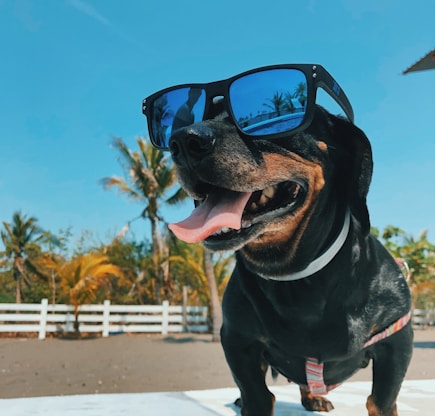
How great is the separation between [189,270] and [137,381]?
36.2ft

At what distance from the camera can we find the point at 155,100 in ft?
5.66

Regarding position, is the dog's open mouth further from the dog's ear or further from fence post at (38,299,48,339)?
fence post at (38,299,48,339)

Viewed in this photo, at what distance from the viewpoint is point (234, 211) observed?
1.28 meters

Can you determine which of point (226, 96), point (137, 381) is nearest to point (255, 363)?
point (226, 96)

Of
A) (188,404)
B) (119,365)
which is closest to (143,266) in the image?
(119,365)

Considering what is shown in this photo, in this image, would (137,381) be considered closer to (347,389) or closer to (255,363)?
(347,389)

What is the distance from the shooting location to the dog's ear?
1.43m

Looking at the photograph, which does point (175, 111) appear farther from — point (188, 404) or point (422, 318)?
point (422, 318)

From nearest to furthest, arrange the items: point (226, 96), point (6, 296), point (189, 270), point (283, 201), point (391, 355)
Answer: point (283, 201), point (226, 96), point (391, 355), point (189, 270), point (6, 296)

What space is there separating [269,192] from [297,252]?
0.21 m

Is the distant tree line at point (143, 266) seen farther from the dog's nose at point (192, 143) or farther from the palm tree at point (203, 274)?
the dog's nose at point (192, 143)

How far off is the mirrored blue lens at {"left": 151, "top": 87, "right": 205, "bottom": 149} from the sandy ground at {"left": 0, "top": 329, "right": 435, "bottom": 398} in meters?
6.29

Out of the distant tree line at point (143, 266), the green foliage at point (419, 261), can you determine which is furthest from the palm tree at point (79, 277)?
the green foliage at point (419, 261)

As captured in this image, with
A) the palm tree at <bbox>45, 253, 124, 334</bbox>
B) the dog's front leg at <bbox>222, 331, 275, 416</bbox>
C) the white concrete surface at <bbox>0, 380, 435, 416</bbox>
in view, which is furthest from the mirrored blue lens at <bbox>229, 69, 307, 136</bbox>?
the palm tree at <bbox>45, 253, 124, 334</bbox>
